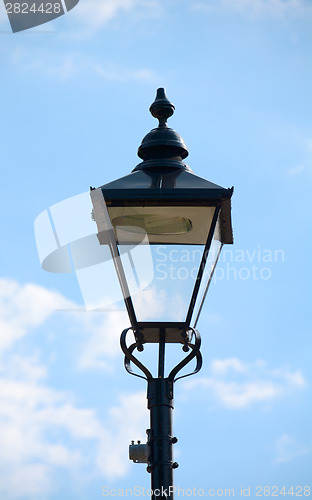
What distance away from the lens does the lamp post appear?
13.6 ft

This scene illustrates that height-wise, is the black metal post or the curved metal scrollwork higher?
the curved metal scrollwork

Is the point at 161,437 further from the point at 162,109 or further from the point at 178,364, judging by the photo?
the point at 162,109

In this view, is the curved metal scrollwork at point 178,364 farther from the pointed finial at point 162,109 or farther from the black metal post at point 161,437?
the pointed finial at point 162,109

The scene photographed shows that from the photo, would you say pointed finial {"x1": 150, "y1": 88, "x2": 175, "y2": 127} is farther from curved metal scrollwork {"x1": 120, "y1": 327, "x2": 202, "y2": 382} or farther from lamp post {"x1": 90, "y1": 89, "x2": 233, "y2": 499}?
curved metal scrollwork {"x1": 120, "y1": 327, "x2": 202, "y2": 382}

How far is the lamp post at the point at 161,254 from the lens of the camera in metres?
4.14

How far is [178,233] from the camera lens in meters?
4.27

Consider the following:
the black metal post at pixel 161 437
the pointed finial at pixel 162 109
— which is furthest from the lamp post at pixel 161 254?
the pointed finial at pixel 162 109

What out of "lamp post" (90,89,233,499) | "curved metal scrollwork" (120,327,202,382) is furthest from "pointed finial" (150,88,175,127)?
"curved metal scrollwork" (120,327,202,382)

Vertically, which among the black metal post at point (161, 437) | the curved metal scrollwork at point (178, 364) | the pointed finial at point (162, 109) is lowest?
the black metal post at point (161, 437)

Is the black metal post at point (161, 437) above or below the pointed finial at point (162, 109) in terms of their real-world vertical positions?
below

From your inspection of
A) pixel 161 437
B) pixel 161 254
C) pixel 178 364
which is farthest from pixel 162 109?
pixel 161 437

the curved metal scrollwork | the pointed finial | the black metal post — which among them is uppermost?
the pointed finial

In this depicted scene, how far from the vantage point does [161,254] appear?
4.19 metres

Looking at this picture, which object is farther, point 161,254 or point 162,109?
point 162,109
